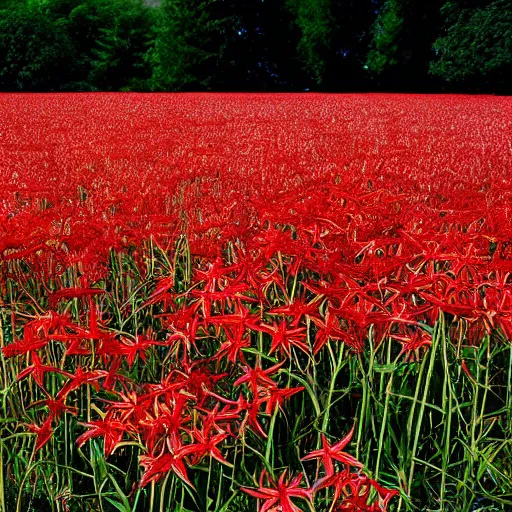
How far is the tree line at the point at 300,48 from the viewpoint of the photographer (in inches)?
1019

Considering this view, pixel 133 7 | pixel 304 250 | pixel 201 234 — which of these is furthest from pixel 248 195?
pixel 133 7

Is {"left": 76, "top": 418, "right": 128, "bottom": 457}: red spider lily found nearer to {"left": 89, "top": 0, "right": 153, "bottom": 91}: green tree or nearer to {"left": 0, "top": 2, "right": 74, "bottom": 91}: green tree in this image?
{"left": 0, "top": 2, "right": 74, "bottom": 91}: green tree

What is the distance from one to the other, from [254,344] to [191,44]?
25.3 m

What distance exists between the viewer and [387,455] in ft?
6.15

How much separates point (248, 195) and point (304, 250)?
1172 mm

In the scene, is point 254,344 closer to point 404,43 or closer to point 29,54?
point 29,54

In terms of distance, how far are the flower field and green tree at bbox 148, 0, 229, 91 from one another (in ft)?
76.4

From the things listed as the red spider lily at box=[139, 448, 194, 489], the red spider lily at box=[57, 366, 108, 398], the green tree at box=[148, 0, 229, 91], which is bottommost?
the red spider lily at box=[139, 448, 194, 489]

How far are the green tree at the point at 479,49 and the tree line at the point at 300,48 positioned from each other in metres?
0.04

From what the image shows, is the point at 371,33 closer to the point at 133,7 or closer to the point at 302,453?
the point at 133,7

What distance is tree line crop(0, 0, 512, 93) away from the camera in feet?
84.9

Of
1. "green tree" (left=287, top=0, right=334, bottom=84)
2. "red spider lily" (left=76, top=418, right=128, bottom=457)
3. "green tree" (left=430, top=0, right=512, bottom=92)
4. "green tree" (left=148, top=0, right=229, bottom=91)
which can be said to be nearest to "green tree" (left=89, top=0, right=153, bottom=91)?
"green tree" (left=148, top=0, right=229, bottom=91)

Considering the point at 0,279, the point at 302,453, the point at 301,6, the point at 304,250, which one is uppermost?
the point at 301,6

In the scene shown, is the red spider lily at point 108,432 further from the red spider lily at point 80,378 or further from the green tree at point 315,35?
the green tree at point 315,35
